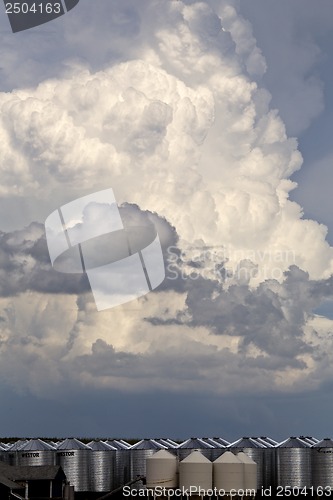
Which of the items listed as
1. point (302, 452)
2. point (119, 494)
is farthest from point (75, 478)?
point (302, 452)

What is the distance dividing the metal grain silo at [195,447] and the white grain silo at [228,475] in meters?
14.0

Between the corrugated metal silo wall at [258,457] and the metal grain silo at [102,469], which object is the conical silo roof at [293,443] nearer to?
the corrugated metal silo wall at [258,457]

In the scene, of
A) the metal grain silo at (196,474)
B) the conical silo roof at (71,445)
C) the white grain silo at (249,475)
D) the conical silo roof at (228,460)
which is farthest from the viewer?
Result: the conical silo roof at (71,445)

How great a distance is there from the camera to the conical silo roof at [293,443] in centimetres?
8668

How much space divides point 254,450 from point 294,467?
4.96 meters

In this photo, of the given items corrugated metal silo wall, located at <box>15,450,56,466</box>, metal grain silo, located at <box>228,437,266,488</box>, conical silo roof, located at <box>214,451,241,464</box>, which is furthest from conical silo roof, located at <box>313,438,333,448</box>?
corrugated metal silo wall, located at <box>15,450,56,466</box>

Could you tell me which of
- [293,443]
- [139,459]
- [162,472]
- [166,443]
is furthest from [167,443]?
[162,472]

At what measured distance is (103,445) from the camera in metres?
90.8

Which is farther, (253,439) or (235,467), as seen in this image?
(253,439)

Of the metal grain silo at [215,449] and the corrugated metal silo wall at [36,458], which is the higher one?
the corrugated metal silo wall at [36,458]

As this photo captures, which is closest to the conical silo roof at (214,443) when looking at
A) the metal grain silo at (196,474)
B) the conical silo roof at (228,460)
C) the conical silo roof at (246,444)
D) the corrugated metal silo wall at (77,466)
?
the conical silo roof at (246,444)

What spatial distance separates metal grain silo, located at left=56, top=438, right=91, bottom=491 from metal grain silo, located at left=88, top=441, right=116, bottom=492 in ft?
1.82

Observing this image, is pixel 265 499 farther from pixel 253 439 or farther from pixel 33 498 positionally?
pixel 33 498

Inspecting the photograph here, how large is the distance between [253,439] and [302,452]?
28.3 feet
